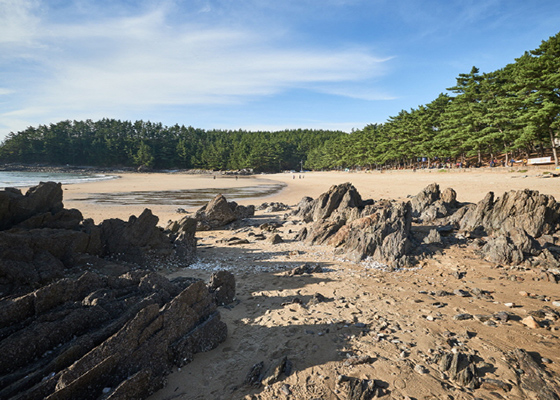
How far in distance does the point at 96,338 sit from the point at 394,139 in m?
80.2

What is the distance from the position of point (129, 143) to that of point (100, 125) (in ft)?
116

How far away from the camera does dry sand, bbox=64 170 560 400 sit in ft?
14.4

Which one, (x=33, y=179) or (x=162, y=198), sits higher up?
(x=33, y=179)

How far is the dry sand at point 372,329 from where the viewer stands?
439 cm

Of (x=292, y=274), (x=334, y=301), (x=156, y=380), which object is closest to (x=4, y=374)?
(x=156, y=380)

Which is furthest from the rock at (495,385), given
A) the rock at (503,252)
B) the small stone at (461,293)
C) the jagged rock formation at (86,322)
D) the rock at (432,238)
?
the rock at (432,238)

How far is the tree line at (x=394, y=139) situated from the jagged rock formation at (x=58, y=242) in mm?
41037

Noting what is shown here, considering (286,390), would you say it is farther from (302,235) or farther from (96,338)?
(302,235)

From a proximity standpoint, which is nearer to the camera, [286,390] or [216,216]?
[286,390]

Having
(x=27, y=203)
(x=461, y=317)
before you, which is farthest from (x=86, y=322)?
(x=461, y=317)

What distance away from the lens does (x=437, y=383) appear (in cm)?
435

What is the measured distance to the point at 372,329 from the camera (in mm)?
5789

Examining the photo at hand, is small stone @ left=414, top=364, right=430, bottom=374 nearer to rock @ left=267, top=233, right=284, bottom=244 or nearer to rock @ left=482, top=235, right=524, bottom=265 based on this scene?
rock @ left=482, top=235, right=524, bottom=265

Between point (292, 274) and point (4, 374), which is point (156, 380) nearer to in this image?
point (4, 374)
